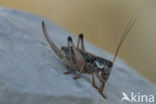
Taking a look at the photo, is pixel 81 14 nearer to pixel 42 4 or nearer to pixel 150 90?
pixel 42 4

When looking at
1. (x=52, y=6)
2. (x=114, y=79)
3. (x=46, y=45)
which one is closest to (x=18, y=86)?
(x=46, y=45)

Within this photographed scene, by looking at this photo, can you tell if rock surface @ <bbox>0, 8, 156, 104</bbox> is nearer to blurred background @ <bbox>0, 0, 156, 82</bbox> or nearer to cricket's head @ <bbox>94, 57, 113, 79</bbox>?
cricket's head @ <bbox>94, 57, 113, 79</bbox>

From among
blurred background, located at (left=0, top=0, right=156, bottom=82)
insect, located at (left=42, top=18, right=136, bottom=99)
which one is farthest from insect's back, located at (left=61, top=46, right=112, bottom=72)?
blurred background, located at (left=0, top=0, right=156, bottom=82)

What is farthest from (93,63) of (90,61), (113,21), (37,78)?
(113,21)

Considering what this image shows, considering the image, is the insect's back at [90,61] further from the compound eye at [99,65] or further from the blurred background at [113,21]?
the blurred background at [113,21]

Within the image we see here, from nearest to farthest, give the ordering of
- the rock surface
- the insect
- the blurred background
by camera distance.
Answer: the rock surface → the insect → the blurred background
